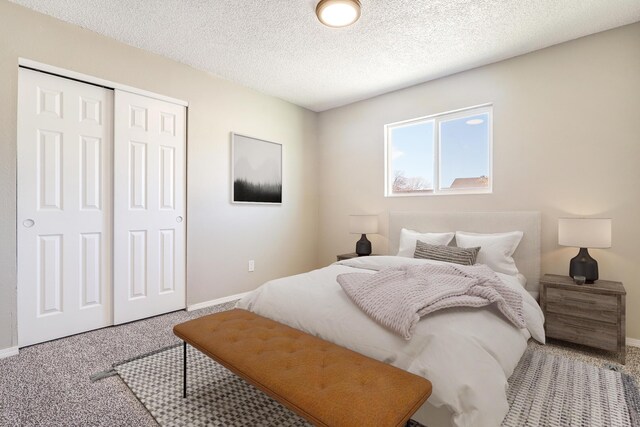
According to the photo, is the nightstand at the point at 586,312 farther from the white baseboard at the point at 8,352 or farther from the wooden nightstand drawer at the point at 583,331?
the white baseboard at the point at 8,352

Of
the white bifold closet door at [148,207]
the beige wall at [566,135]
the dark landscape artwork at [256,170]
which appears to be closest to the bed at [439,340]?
the beige wall at [566,135]

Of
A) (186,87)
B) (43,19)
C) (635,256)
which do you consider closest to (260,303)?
(186,87)

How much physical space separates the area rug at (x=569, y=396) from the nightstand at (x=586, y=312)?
0.27 metres

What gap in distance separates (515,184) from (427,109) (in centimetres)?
130

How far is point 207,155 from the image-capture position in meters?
3.52

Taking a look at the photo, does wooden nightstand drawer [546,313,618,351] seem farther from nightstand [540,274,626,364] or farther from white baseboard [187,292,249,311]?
white baseboard [187,292,249,311]

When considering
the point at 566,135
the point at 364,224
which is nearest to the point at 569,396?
the point at 566,135

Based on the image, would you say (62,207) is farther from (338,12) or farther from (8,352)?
(338,12)

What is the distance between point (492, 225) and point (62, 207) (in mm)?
3890

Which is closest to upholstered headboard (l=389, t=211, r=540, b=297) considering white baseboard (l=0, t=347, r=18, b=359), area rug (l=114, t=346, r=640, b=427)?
area rug (l=114, t=346, r=640, b=427)

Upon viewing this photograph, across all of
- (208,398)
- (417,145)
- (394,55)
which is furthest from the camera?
(417,145)

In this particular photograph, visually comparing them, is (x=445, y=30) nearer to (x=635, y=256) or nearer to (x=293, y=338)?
(x=635, y=256)

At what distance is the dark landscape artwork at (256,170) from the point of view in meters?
3.79

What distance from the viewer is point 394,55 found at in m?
3.02
